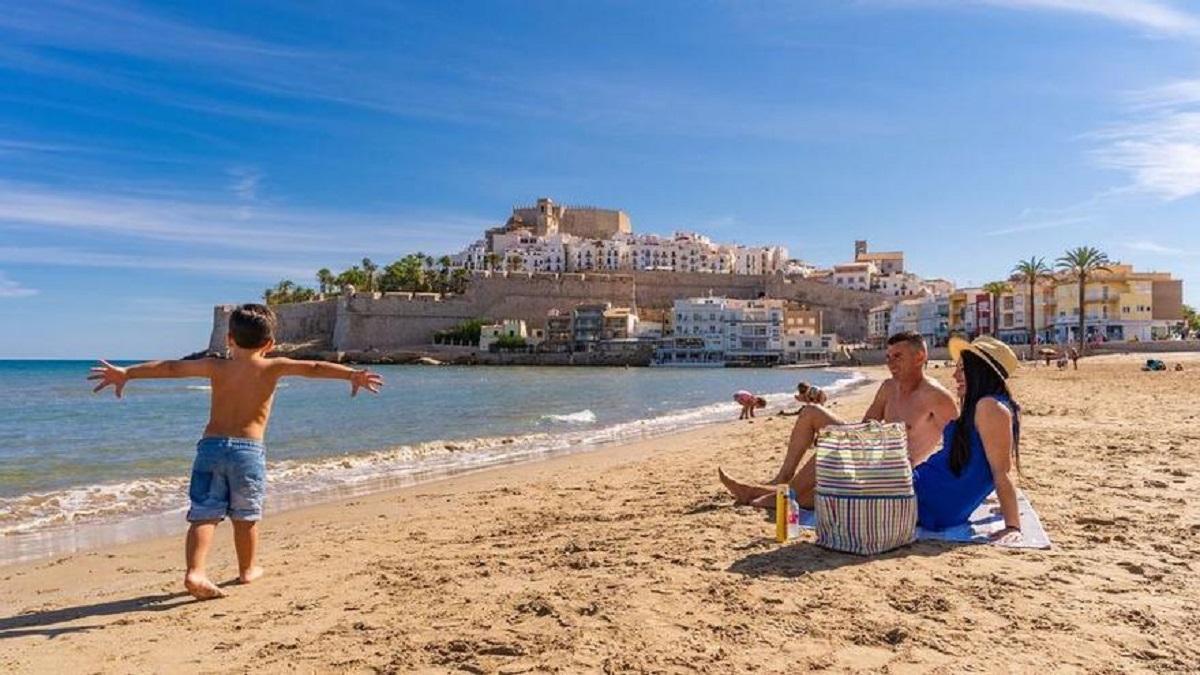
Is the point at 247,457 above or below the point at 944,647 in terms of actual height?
above

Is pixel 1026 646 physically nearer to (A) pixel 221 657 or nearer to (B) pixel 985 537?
(B) pixel 985 537

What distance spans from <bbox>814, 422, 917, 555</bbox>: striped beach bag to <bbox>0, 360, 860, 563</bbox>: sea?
16.7ft

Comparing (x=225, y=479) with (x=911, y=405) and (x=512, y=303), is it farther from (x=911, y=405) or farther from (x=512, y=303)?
(x=512, y=303)

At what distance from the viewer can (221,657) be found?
10.2 feet

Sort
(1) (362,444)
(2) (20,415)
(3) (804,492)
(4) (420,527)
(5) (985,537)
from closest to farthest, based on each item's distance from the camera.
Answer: (5) (985,537) → (3) (804,492) → (4) (420,527) → (1) (362,444) → (2) (20,415)

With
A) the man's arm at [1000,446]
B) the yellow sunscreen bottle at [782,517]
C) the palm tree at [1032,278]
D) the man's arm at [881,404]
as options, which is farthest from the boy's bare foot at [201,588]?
the palm tree at [1032,278]

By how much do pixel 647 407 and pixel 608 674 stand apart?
817 inches

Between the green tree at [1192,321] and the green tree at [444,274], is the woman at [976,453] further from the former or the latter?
the green tree at [444,274]

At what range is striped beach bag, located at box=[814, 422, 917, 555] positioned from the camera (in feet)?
13.4

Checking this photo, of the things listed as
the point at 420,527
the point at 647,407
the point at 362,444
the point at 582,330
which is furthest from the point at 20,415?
the point at 582,330

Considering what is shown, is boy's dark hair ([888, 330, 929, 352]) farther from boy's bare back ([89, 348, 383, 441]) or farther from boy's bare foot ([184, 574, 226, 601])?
boy's bare foot ([184, 574, 226, 601])

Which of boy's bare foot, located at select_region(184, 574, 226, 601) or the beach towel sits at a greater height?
the beach towel

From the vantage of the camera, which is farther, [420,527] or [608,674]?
[420,527]

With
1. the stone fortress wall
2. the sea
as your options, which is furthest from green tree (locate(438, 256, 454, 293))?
the sea
